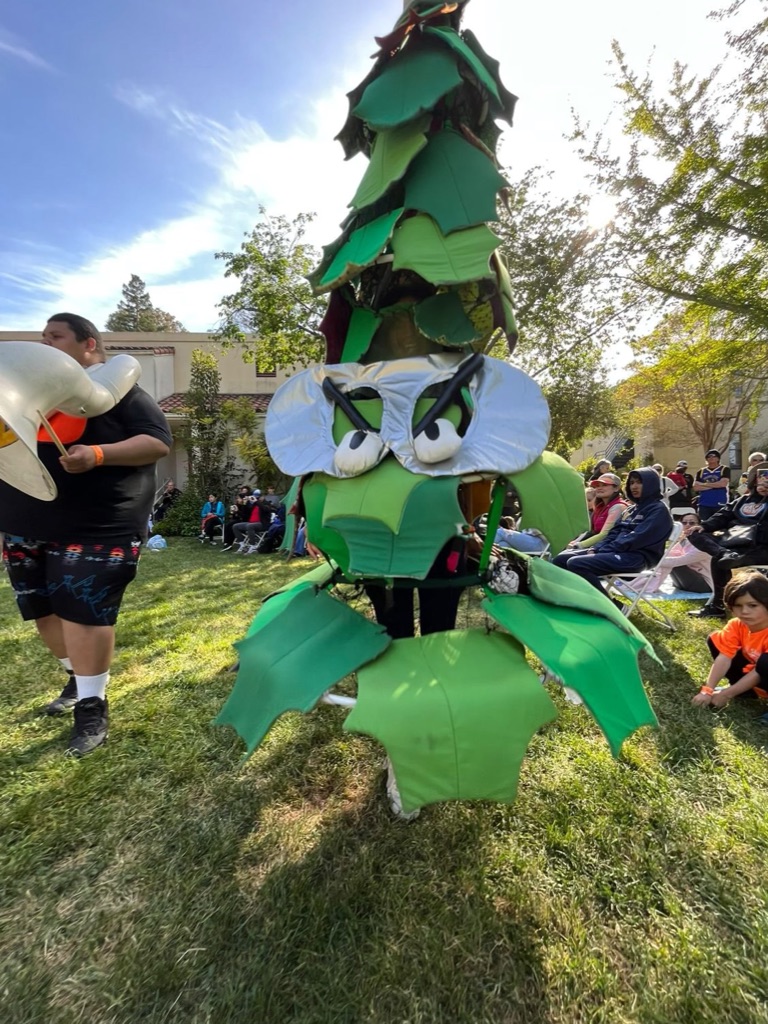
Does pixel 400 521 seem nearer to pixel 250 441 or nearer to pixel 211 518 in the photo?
pixel 211 518

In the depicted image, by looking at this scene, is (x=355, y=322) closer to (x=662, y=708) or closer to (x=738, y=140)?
(x=662, y=708)

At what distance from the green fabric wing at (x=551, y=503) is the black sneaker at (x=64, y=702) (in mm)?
2867

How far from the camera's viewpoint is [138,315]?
138 feet

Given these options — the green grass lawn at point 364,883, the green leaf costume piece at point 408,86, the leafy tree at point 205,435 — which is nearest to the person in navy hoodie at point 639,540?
the green grass lawn at point 364,883

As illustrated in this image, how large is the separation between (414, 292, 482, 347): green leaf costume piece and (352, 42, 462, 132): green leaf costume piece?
20.8 inches

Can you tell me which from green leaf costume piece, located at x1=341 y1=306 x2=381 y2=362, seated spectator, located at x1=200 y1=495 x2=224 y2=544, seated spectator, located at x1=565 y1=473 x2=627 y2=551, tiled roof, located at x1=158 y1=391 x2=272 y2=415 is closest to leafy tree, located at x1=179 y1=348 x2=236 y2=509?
tiled roof, located at x1=158 y1=391 x2=272 y2=415

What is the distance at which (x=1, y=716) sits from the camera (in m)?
3.00

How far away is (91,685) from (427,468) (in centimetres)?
223

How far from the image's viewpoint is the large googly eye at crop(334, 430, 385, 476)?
1430 millimetres

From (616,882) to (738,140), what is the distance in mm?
11260

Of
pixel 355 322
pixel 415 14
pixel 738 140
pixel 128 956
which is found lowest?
pixel 128 956

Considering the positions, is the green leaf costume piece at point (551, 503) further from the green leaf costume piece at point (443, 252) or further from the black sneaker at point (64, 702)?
the black sneaker at point (64, 702)

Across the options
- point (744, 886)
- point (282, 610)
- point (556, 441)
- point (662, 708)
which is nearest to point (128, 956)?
point (282, 610)

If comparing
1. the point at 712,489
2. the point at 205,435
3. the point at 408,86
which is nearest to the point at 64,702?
the point at 408,86
